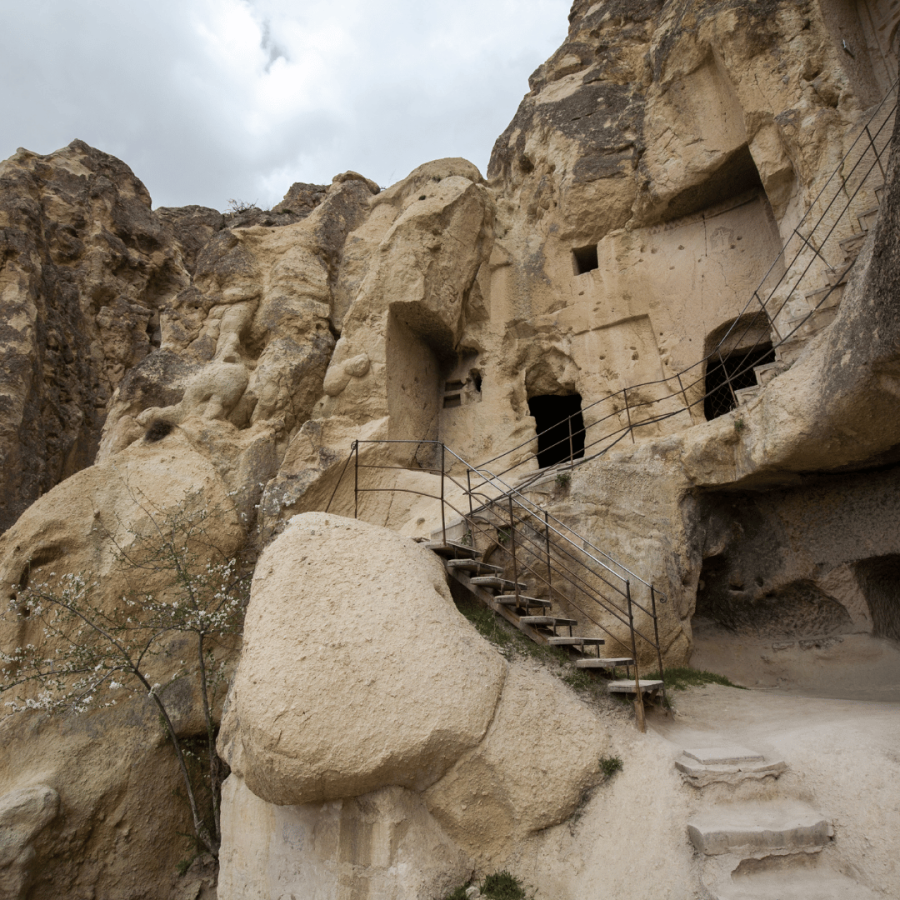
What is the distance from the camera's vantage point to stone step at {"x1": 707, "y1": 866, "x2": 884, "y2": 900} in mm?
3609

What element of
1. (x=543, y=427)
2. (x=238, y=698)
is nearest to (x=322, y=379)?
(x=543, y=427)

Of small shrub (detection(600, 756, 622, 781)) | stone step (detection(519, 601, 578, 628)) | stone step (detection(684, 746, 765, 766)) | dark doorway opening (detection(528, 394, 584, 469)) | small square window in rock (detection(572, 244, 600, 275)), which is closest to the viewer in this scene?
stone step (detection(684, 746, 765, 766))

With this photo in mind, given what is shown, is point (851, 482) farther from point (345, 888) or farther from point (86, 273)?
point (86, 273)

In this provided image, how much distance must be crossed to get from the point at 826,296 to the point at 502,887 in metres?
7.26

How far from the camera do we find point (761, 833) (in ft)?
12.8

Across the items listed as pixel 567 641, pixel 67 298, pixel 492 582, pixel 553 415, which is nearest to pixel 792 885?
pixel 567 641

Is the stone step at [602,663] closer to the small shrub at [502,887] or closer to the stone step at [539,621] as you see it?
the stone step at [539,621]

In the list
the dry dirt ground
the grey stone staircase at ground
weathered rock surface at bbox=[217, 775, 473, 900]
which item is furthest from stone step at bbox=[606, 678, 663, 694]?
weathered rock surface at bbox=[217, 775, 473, 900]

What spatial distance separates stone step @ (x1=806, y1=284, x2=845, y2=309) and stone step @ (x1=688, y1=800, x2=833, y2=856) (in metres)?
5.77

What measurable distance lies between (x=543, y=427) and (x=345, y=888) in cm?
1150

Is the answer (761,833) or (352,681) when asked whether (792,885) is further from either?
(352,681)

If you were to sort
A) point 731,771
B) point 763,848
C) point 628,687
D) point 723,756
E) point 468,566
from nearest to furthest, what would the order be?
point 763,848, point 731,771, point 723,756, point 628,687, point 468,566

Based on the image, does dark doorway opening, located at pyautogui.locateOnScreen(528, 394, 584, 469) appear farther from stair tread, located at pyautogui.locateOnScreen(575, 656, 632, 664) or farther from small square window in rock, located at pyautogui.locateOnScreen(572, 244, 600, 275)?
stair tread, located at pyautogui.locateOnScreen(575, 656, 632, 664)

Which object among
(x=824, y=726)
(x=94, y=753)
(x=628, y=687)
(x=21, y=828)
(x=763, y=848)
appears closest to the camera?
(x=763, y=848)
